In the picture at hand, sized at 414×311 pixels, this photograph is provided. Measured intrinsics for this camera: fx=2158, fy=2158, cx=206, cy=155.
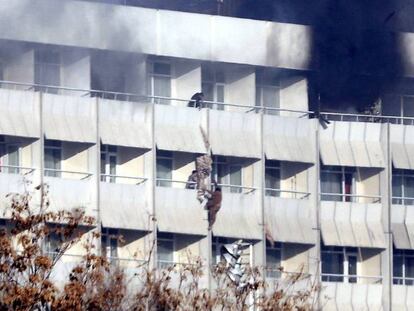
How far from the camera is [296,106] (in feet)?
201

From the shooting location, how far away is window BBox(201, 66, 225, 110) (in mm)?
60219

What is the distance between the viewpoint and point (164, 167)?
58781mm

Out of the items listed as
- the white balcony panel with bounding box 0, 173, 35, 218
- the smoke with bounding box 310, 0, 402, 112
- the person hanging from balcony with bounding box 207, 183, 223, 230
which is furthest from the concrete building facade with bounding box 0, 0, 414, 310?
the smoke with bounding box 310, 0, 402, 112

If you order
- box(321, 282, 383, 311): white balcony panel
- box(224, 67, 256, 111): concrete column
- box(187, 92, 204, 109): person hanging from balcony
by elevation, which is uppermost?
box(224, 67, 256, 111): concrete column

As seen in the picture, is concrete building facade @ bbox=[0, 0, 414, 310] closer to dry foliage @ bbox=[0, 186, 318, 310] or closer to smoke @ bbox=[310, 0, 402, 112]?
smoke @ bbox=[310, 0, 402, 112]

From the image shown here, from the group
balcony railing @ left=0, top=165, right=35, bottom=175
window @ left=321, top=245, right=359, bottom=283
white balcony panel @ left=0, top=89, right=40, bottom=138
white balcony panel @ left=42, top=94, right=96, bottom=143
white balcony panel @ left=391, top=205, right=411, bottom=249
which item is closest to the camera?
white balcony panel @ left=0, top=89, right=40, bottom=138

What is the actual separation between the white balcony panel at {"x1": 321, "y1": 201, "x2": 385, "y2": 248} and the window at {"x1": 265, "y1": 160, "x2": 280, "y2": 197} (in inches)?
54.8

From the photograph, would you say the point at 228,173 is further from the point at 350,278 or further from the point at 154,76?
the point at 350,278

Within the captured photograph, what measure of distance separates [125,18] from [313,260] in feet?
28.5

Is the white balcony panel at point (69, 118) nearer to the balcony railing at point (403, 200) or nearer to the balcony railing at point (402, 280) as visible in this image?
the balcony railing at point (403, 200)

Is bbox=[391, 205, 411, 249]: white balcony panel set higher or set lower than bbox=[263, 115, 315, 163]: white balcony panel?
lower

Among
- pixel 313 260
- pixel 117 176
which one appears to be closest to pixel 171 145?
pixel 117 176

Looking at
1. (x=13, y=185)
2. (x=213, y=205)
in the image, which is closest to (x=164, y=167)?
(x=213, y=205)

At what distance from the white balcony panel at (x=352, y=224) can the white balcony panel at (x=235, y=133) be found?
2.88m
